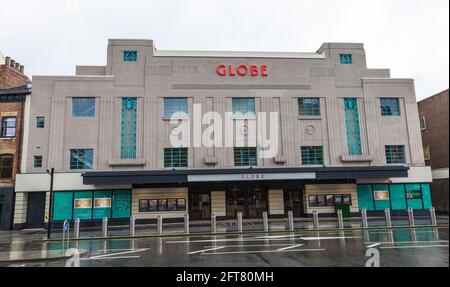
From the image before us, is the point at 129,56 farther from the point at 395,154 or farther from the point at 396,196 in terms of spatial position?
the point at 396,196

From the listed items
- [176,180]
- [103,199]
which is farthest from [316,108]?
[103,199]

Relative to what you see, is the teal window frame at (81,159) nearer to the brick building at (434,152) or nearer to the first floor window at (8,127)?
the first floor window at (8,127)

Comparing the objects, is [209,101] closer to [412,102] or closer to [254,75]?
[254,75]

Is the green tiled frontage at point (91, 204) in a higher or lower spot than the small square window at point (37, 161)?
lower

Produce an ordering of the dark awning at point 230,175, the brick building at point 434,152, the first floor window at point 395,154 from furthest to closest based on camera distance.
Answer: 1. the brick building at point 434,152
2. the first floor window at point 395,154
3. the dark awning at point 230,175

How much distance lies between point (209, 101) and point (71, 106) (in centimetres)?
1171

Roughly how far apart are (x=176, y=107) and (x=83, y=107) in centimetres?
789

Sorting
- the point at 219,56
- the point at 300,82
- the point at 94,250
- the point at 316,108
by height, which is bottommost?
the point at 94,250

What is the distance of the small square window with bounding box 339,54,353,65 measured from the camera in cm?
2747

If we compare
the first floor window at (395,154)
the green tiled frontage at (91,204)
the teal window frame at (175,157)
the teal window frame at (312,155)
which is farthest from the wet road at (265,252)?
the first floor window at (395,154)

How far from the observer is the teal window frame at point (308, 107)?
2633 centimetres

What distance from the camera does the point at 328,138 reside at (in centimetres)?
2581

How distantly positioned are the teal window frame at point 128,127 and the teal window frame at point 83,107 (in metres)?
2.59

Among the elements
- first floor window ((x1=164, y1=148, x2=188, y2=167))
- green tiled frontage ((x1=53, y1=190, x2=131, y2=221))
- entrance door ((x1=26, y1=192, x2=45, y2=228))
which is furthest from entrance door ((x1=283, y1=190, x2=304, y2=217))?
entrance door ((x1=26, y1=192, x2=45, y2=228))
